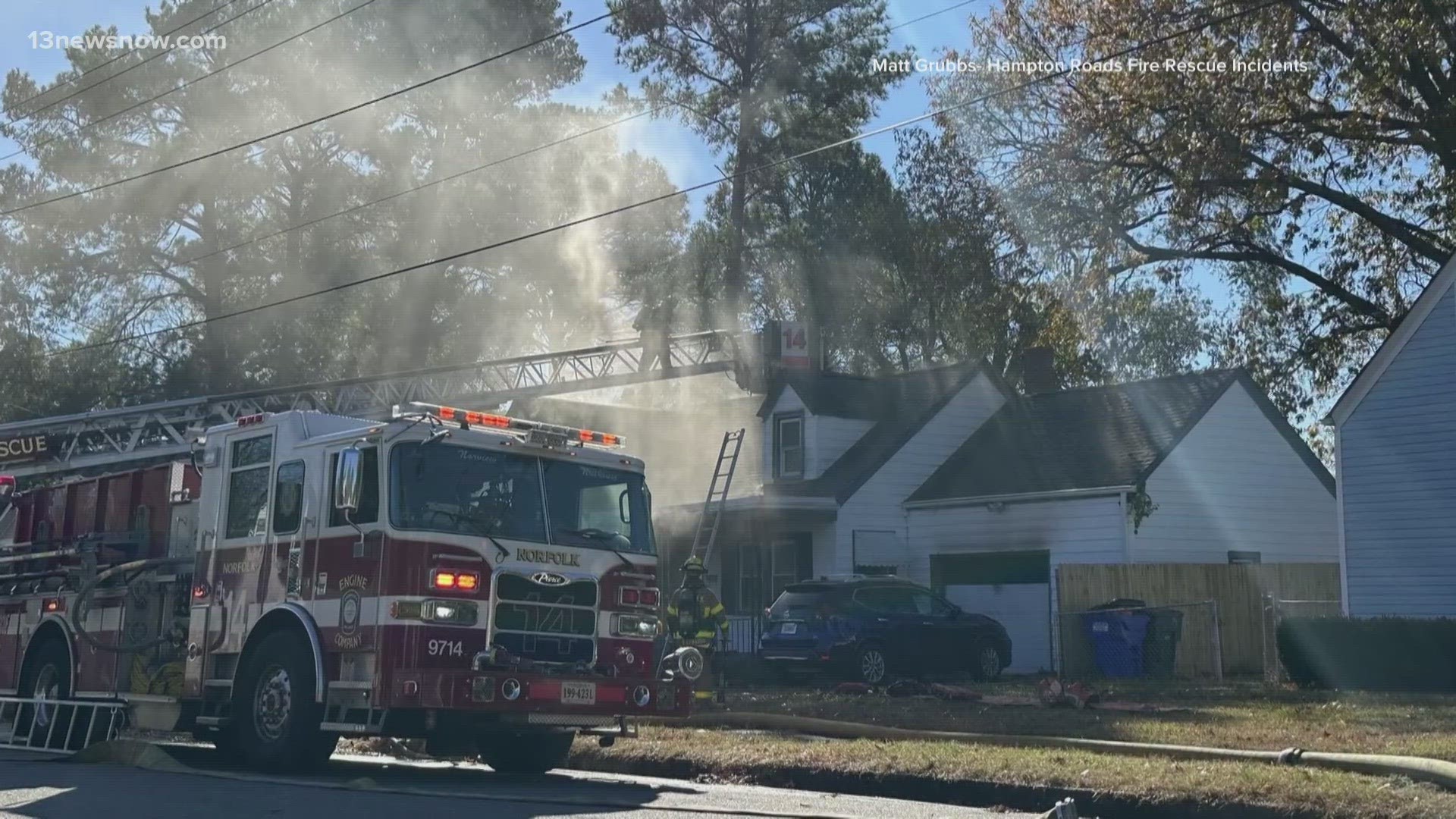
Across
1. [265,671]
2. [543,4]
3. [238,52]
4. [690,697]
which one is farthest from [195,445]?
[543,4]

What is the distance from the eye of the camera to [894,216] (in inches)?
1742

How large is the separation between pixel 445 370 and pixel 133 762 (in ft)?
57.7

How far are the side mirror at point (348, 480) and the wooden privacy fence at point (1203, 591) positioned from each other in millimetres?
14647

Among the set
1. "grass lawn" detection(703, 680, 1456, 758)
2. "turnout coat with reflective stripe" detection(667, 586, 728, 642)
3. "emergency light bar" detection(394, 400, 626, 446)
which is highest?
"emergency light bar" detection(394, 400, 626, 446)

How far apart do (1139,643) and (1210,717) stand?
26.3 feet

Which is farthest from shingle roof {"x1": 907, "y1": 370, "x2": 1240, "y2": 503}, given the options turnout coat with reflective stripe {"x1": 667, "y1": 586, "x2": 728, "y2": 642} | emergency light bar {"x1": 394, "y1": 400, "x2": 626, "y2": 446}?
emergency light bar {"x1": 394, "y1": 400, "x2": 626, "y2": 446}

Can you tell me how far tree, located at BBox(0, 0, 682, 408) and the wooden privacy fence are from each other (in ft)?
67.6

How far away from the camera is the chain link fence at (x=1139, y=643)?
22141 millimetres

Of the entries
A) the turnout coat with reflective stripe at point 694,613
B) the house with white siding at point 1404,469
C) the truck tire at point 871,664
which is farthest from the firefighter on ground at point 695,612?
the house with white siding at point 1404,469

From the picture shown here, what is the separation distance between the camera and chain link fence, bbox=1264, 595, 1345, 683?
2005cm

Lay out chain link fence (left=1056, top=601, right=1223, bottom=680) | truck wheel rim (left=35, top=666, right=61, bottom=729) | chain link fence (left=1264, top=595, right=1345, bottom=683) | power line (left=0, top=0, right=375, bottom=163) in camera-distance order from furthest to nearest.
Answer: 1. power line (left=0, top=0, right=375, bottom=163)
2. chain link fence (left=1056, top=601, right=1223, bottom=680)
3. chain link fence (left=1264, top=595, right=1345, bottom=683)
4. truck wheel rim (left=35, top=666, right=61, bottom=729)

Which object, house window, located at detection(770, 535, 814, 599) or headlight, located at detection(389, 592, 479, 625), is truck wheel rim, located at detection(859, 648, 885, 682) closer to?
house window, located at detection(770, 535, 814, 599)

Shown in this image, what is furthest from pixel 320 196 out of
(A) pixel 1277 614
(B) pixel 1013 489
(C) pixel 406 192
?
(A) pixel 1277 614

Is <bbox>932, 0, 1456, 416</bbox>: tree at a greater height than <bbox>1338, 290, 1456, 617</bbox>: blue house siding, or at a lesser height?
greater
